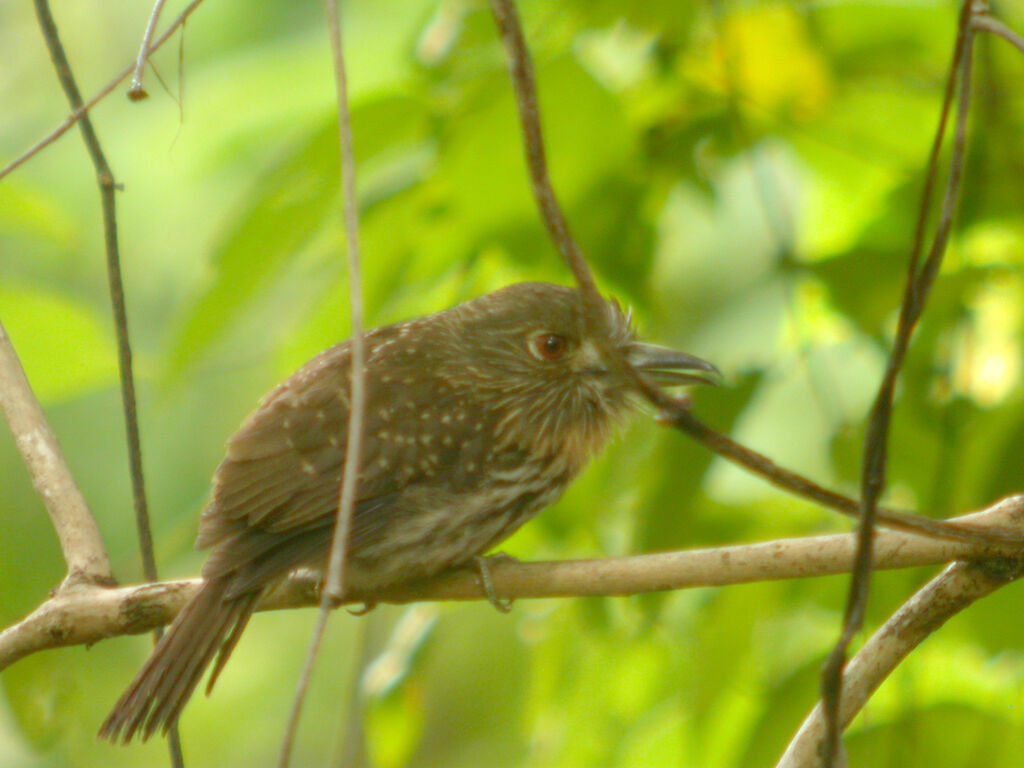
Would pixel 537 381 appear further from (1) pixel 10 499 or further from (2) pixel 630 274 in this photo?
(1) pixel 10 499

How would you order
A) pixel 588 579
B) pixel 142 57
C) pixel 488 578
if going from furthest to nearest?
pixel 488 578
pixel 588 579
pixel 142 57

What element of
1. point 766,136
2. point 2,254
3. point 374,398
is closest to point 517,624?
point 374,398

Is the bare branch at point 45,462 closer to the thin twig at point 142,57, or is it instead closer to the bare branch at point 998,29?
the thin twig at point 142,57

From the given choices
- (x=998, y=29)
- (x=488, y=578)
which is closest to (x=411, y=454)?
(x=488, y=578)

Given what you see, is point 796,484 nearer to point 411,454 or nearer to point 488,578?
point 488,578

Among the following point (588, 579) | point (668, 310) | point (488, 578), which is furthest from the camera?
point (668, 310)

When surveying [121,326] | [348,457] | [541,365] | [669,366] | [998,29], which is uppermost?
[541,365]

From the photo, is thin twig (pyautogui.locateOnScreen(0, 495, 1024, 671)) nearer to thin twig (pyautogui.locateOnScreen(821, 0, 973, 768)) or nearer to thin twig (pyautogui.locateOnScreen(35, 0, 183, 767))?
thin twig (pyautogui.locateOnScreen(35, 0, 183, 767))
